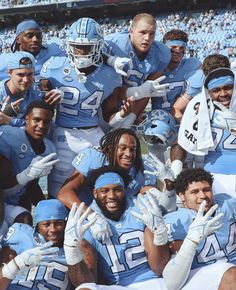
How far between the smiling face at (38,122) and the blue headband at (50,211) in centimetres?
64

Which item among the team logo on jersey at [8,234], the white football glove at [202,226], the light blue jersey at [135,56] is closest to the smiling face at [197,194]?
the white football glove at [202,226]

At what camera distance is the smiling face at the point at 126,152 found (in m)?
3.46

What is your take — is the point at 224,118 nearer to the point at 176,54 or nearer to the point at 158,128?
the point at 158,128

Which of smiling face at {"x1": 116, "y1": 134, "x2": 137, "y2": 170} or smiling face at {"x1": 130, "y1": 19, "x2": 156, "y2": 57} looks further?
smiling face at {"x1": 130, "y1": 19, "x2": 156, "y2": 57}

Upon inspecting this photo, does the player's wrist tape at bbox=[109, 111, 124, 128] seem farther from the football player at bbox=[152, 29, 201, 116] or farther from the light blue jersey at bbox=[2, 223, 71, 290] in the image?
the light blue jersey at bbox=[2, 223, 71, 290]

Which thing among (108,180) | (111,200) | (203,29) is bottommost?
(111,200)

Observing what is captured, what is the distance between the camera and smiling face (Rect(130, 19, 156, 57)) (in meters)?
4.20

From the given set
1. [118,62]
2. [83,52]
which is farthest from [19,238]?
[118,62]

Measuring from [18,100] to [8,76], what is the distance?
1.95ft

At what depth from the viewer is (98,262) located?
308 centimetres

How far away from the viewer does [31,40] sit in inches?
175

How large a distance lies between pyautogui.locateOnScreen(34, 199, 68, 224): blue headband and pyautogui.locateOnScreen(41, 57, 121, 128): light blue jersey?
1.02 meters

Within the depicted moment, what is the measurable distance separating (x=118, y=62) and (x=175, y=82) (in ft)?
3.12

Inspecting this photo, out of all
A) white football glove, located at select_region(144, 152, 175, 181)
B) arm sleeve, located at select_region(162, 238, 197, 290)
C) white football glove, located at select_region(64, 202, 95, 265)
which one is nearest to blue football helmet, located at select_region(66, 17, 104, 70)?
white football glove, located at select_region(144, 152, 175, 181)
